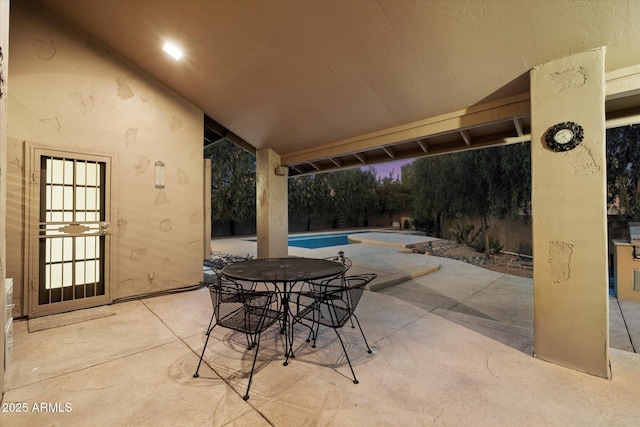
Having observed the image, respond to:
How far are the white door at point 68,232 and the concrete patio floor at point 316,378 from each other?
0.50m

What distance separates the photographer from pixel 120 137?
4020mm

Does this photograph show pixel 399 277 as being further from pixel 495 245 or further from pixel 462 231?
pixel 462 231

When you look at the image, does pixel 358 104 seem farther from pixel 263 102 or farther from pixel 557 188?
pixel 557 188

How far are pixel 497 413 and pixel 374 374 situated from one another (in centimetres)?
81

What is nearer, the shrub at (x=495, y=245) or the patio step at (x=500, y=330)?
the patio step at (x=500, y=330)

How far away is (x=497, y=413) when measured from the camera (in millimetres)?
1761

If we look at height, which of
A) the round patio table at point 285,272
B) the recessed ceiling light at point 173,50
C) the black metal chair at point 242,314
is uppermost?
the recessed ceiling light at point 173,50

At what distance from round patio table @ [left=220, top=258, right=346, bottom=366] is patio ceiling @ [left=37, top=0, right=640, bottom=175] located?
7.13ft

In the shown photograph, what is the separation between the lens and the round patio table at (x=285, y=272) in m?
2.39

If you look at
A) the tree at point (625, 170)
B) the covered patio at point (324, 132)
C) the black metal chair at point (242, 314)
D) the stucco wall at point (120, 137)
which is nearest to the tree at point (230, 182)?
the covered patio at point (324, 132)

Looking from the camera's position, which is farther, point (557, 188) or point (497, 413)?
point (557, 188)

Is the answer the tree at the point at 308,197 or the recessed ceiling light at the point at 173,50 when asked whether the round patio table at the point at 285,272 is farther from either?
the tree at the point at 308,197

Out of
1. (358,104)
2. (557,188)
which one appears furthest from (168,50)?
(557,188)

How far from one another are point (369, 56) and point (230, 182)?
14226 mm
